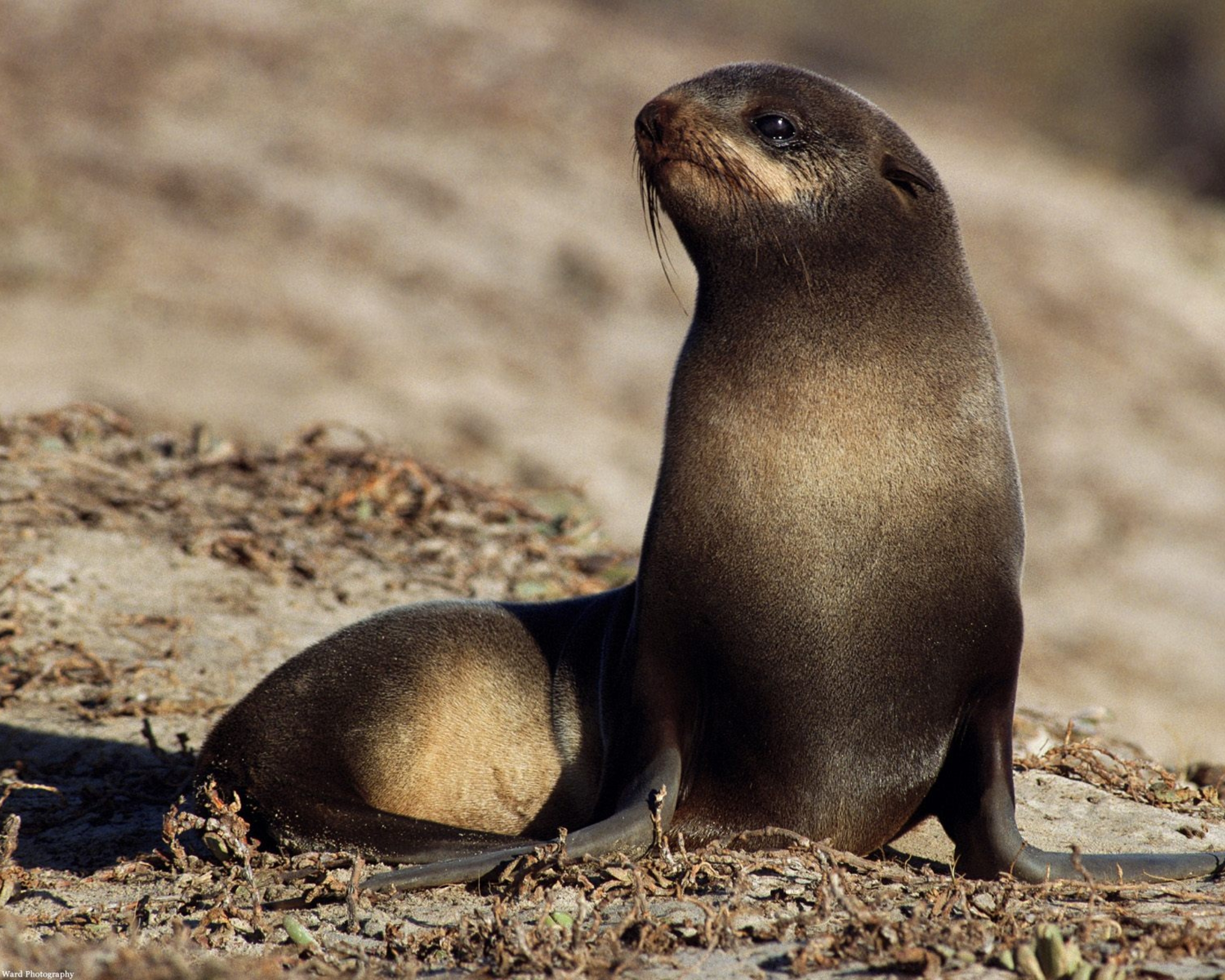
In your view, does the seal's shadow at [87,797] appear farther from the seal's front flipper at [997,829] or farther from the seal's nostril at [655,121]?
the seal's nostril at [655,121]

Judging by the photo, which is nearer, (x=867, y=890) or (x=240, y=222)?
(x=867, y=890)

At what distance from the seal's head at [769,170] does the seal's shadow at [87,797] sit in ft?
7.43

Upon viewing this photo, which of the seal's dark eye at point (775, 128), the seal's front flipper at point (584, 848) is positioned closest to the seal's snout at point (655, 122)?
the seal's dark eye at point (775, 128)

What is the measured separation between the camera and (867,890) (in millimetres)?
3068

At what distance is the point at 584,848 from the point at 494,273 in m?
10.8

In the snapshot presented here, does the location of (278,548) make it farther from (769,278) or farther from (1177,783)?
(1177,783)

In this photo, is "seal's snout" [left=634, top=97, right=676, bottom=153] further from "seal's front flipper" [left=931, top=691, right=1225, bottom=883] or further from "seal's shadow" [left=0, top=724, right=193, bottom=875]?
"seal's shadow" [left=0, top=724, right=193, bottom=875]

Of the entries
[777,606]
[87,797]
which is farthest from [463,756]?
[87,797]

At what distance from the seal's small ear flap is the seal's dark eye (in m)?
0.26

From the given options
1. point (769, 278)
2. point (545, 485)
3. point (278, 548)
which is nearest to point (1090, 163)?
point (545, 485)

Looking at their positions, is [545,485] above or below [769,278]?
below

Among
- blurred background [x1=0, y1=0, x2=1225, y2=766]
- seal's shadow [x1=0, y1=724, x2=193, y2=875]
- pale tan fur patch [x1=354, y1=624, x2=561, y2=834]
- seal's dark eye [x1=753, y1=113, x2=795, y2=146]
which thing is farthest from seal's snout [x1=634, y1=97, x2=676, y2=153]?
blurred background [x1=0, y1=0, x2=1225, y2=766]

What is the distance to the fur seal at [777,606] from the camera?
3477mm

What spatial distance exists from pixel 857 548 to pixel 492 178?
12.0 metres
